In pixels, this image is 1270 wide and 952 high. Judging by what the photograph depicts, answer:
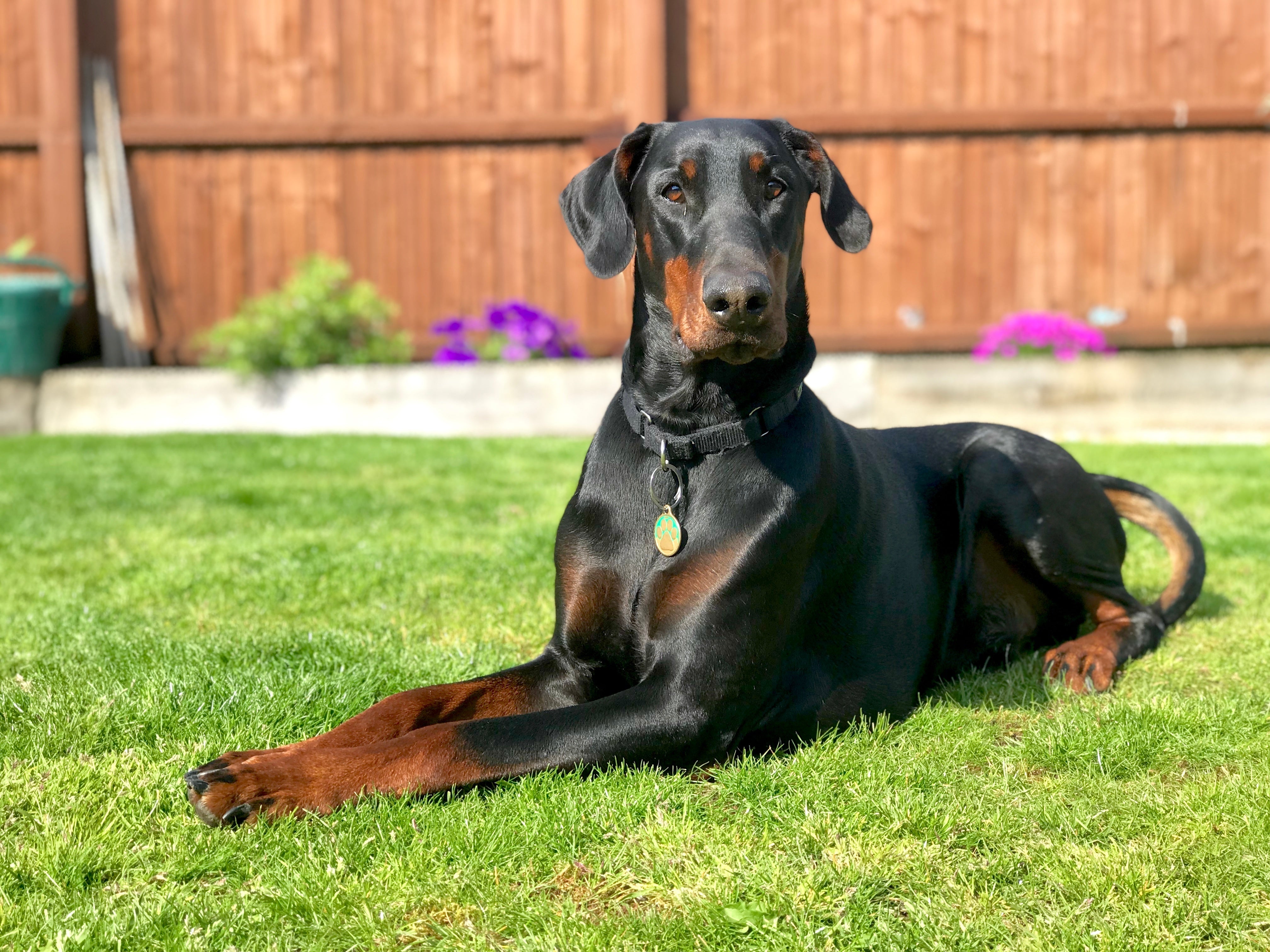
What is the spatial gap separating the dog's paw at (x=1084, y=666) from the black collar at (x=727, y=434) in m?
1.11

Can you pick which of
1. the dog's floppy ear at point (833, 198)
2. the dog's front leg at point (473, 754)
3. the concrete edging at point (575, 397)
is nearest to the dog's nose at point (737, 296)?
the dog's floppy ear at point (833, 198)

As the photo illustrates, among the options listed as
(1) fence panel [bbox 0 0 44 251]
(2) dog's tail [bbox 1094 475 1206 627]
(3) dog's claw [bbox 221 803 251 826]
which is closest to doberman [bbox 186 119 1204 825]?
(3) dog's claw [bbox 221 803 251 826]

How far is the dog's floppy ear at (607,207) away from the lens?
278 centimetres

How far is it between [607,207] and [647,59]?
669 centimetres

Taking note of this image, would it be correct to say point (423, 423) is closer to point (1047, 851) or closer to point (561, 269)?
point (561, 269)

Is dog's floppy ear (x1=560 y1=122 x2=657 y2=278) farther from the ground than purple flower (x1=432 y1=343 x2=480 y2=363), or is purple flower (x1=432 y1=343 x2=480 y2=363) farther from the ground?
dog's floppy ear (x1=560 y1=122 x2=657 y2=278)

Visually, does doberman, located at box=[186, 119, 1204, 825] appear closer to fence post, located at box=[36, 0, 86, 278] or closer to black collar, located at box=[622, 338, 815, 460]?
black collar, located at box=[622, 338, 815, 460]

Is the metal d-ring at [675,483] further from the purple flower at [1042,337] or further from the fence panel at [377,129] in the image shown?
the fence panel at [377,129]

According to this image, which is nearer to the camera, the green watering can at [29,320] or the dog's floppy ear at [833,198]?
the dog's floppy ear at [833,198]

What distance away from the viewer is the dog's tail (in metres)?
3.58

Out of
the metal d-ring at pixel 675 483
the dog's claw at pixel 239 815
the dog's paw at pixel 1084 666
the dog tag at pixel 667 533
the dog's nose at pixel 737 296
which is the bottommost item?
the dog's paw at pixel 1084 666

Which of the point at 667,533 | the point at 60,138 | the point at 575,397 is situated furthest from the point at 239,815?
the point at 60,138

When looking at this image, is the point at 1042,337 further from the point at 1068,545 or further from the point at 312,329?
the point at 1068,545

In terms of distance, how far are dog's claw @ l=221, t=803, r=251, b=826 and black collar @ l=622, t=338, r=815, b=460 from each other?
3.68ft
